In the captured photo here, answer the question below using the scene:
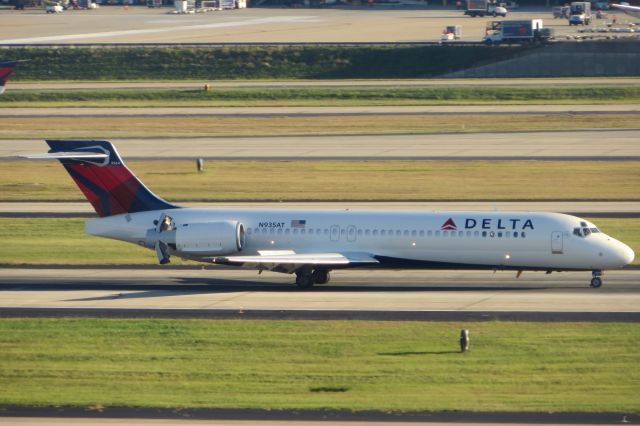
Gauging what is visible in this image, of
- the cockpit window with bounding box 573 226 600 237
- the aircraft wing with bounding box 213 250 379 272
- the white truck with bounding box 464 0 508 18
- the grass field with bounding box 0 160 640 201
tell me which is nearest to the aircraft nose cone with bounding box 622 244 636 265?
the cockpit window with bounding box 573 226 600 237

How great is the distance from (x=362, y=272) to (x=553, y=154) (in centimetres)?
3326

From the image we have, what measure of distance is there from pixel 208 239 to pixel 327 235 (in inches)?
193

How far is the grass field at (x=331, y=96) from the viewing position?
4313 inches

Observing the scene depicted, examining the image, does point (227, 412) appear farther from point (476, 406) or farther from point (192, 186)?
point (192, 186)

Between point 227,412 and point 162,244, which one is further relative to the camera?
point 162,244

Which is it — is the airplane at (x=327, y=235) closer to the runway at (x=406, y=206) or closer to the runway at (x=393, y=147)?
the runway at (x=406, y=206)

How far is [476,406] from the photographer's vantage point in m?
30.7

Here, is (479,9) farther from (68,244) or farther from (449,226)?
(449,226)

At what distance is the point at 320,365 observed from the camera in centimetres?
3491

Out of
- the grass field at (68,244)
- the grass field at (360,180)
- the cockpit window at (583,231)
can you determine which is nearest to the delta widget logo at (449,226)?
the cockpit window at (583,231)

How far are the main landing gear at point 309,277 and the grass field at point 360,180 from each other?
18982mm

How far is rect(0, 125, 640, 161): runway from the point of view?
3188 inches

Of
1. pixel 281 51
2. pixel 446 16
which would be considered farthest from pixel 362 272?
pixel 446 16

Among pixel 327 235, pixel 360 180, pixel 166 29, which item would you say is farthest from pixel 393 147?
pixel 166 29
